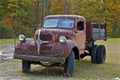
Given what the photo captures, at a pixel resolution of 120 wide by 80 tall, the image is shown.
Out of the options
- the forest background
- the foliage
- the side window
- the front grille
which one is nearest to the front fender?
the front grille

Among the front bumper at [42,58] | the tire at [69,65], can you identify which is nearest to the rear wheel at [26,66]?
the front bumper at [42,58]

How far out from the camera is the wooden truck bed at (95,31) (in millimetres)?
15427

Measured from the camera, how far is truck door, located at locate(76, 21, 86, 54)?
45.0 feet

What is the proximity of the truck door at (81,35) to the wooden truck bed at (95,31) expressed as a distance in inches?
36.2

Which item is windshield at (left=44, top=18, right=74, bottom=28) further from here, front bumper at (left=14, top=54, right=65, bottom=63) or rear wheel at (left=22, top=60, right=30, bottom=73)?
front bumper at (left=14, top=54, right=65, bottom=63)

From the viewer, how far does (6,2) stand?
5844 cm

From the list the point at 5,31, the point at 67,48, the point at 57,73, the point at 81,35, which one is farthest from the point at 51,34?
the point at 5,31

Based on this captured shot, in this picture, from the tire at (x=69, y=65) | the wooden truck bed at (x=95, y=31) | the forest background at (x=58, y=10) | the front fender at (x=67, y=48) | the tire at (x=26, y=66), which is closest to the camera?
the front fender at (x=67, y=48)

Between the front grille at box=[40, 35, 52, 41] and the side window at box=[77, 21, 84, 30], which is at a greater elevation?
the side window at box=[77, 21, 84, 30]

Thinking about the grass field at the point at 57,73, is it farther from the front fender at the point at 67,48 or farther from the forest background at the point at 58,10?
the forest background at the point at 58,10

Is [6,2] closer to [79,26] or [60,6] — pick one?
[60,6]

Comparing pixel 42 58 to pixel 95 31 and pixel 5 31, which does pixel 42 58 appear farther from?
pixel 5 31

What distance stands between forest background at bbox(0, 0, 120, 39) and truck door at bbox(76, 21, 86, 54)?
41260 millimetres

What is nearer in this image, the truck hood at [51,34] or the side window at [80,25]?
the truck hood at [51,34]
